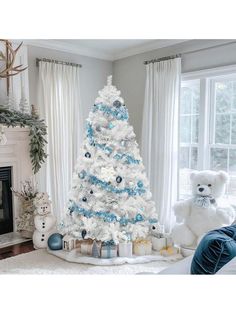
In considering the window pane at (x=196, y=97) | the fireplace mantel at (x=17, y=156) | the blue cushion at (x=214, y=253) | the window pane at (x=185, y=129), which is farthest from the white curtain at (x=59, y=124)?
the blue cushion at (x=214, y=253)

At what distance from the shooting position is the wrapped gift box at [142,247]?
126 inches

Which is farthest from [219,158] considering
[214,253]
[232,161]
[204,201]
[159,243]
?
[214,253]

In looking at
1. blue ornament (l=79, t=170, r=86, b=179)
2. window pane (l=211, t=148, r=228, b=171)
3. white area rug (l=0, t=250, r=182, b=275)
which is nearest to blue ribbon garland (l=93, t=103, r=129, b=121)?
blue ornament (l=79, t=170, r=86, b=179)

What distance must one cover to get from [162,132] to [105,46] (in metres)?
1.53

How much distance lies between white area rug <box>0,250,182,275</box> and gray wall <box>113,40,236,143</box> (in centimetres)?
204

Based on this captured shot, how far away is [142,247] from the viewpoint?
3201 millimetres

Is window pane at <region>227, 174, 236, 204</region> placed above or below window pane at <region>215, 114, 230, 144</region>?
below

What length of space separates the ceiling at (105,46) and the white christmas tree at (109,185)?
3.32ft

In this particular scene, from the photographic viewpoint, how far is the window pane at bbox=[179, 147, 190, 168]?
12.9 feet

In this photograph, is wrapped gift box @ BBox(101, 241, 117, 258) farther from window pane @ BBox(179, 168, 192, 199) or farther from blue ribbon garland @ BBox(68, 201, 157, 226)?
window pane @ BBox(179, 168, 192, 199)

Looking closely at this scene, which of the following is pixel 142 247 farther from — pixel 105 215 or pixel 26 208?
pixel 26 208

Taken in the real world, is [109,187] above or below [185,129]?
below
